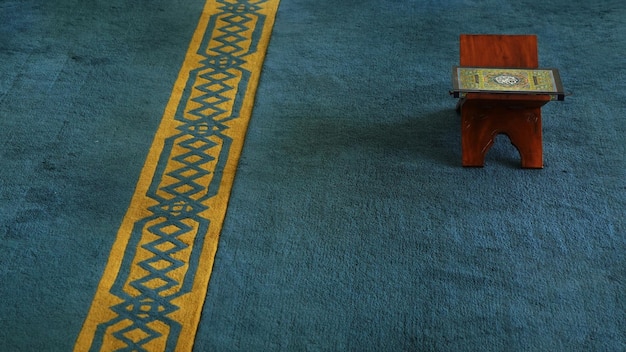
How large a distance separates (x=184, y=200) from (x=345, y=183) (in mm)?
539

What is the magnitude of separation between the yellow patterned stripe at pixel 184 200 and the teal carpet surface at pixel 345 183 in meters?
0.05

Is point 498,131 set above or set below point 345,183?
above

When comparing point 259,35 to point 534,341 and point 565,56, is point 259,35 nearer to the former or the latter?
point 565,56

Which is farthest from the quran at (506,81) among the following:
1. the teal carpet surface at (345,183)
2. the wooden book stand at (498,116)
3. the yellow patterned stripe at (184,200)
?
the yellow patterned stripe at (184,200)

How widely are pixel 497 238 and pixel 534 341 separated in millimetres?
386

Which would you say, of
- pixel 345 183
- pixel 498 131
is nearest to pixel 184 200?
pixel 345 183

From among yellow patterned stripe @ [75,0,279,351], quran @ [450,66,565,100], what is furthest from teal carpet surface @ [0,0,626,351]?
quran @ [450,66,565,100]

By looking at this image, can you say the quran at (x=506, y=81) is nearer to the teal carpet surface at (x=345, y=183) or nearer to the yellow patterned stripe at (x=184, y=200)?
the teal carpet surface at (x=345, y=183)

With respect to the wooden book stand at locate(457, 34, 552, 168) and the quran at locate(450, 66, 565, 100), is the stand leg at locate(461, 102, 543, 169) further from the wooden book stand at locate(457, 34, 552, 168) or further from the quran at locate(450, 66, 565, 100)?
the quran at locate(450, 66, 565, 100)

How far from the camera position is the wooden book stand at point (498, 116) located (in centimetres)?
264

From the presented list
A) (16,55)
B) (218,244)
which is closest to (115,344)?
(218,244)

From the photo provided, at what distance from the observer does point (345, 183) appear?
2.65 metres

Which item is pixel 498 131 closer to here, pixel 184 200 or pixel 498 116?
pixel 498 116

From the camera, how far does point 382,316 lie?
7.37 feet
